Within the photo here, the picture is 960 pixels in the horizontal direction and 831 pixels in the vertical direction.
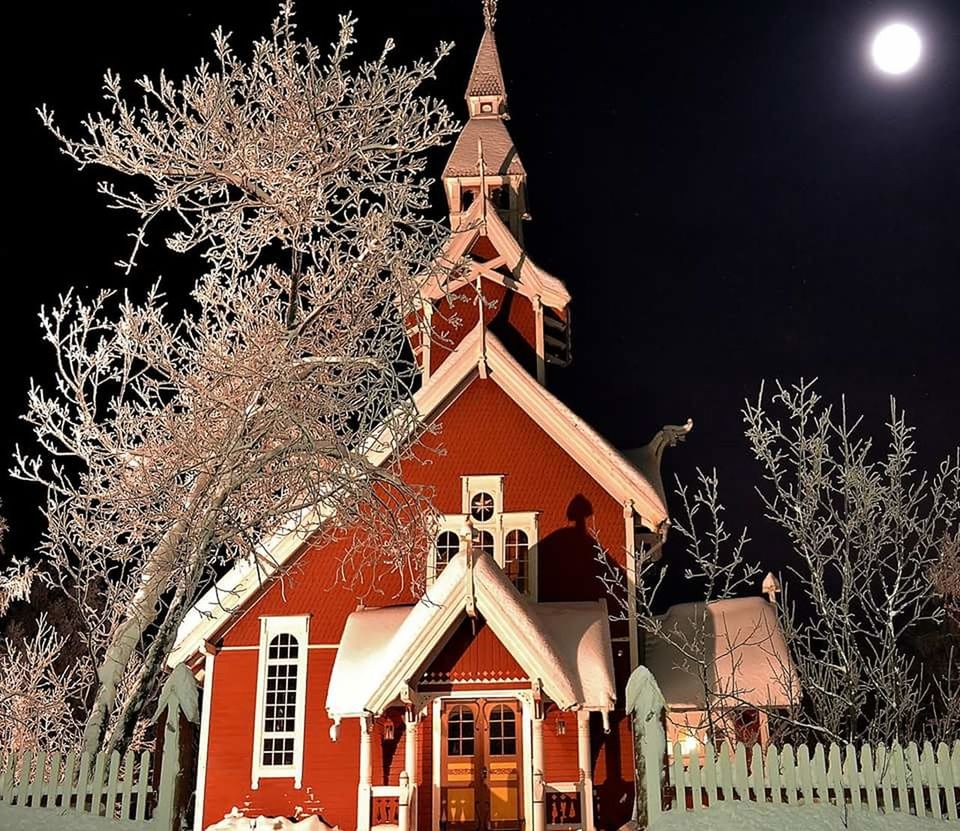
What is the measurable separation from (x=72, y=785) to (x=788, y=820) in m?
6.79

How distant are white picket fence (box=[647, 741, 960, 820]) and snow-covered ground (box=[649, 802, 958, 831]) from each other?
0.07m

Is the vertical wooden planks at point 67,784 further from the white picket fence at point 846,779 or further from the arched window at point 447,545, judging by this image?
the arched window at point 447,545

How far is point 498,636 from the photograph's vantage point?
14969 mm

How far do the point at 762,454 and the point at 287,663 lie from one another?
342 inches

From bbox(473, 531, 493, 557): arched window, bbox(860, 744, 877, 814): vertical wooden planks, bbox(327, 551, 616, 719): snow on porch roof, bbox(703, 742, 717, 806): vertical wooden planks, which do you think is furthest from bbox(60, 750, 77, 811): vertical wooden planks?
bbox(473, 531, 493, 557): arched window

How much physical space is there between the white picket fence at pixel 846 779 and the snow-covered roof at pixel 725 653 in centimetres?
514

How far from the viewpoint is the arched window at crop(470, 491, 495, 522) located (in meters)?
18.0

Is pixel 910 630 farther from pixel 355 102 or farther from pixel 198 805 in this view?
pixel 355 102

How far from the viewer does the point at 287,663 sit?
57.2ft

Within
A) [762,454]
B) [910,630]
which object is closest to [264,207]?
[762,454]

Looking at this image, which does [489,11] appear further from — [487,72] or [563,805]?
[563,805]

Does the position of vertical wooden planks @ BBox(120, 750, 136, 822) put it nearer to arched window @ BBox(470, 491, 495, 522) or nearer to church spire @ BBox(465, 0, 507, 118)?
arched window @ BBox(470, 491, 495, 522)

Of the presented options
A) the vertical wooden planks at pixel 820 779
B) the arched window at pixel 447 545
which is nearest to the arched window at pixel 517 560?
the arched window at pixel 447 545

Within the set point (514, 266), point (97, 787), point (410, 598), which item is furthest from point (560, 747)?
point (514, 266)
